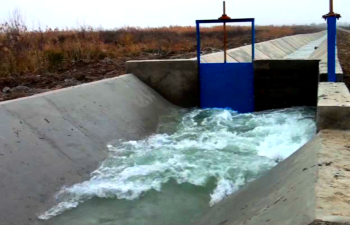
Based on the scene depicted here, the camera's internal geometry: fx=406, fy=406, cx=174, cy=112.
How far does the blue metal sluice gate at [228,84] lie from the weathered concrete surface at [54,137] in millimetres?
2173

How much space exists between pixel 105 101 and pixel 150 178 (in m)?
2.94

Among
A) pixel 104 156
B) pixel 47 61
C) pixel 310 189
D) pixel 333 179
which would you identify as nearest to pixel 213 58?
pixel 47 61

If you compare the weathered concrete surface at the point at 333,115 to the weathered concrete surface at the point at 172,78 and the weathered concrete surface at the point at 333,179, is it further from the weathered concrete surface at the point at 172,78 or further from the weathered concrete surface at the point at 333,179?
the weathered concrete surface at the point at 172,78

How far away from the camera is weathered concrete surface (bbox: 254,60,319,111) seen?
982cm

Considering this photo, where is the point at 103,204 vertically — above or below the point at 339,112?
below


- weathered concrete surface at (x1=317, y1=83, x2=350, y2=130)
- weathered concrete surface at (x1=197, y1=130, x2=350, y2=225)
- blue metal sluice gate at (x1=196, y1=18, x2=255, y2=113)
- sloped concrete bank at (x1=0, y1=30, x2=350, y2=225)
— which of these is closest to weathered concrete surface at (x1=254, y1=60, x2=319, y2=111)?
blue metal sluice gate at (x1=196, y1=18, x2=255, y2=113)

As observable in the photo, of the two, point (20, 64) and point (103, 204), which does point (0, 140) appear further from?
point (20, 64)

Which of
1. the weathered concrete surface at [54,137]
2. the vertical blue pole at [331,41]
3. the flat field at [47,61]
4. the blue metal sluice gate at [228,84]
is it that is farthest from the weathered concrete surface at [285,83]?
the flat field at [47,61]

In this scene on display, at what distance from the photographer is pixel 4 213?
4152 millimetres

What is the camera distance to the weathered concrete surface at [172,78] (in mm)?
10555

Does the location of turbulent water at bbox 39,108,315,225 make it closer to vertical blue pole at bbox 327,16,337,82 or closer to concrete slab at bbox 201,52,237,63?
vertical blue pole at bbox 327,16,337,82

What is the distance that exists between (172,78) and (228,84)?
4.79 feet

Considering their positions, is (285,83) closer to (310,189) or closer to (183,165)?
(183,165)

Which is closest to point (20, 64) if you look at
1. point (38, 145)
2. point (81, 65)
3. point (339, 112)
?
point (81, 65)
